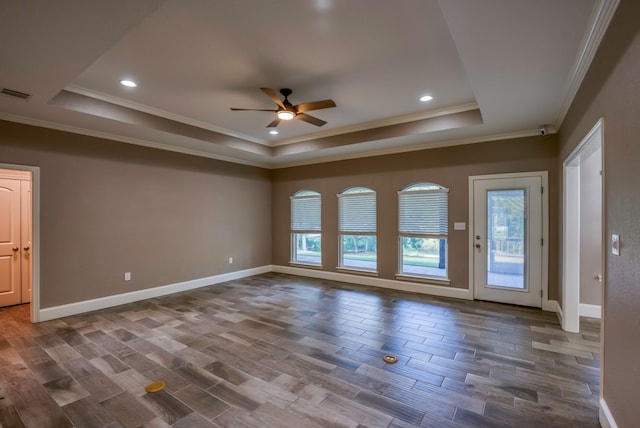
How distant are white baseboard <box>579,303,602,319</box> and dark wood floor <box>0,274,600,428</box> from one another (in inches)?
8.6

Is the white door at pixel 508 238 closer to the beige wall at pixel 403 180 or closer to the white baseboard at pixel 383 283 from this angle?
the beige wall at pixel 403 180

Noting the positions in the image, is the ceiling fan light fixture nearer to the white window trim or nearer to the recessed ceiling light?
the recessed ceiling light

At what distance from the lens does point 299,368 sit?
9.34 ft

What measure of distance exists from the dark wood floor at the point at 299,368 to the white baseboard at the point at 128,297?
0.74 feet

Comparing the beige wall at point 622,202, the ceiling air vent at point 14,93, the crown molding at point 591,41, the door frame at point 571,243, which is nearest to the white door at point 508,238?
the door frame at point 571,243

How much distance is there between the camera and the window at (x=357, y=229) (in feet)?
20.5

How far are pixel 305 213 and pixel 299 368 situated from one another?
459cm

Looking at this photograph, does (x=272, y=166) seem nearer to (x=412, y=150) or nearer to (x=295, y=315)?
(x=412, y=150)

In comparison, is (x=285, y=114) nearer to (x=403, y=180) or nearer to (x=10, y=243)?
(x=403, y=180)

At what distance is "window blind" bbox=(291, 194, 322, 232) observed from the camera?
276 inches

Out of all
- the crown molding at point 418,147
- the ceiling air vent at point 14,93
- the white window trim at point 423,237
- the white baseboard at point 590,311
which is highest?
the ceiling air vent at point 14,93

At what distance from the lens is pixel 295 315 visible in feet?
14.2

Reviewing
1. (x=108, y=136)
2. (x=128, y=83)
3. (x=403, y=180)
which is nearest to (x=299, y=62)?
(x=128, y=83)

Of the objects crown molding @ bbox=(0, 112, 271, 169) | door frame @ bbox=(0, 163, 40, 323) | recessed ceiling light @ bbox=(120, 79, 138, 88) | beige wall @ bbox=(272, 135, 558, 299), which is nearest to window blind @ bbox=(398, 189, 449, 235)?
beige wall @ bbox=(272, 135, 558, 299)
